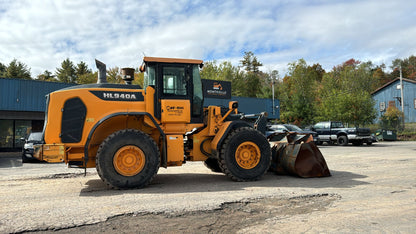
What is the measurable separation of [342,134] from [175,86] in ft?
63.4

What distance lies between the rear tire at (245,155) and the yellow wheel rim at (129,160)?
186 centimetres

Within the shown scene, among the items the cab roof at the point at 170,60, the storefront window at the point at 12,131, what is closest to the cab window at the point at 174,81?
the cab roof at the point at 170,60

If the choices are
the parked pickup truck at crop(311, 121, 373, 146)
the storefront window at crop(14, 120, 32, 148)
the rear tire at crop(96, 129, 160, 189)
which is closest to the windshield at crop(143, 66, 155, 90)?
the rear tire at crop(96, 129, 160, 189)

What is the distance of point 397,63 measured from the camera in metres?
63.1

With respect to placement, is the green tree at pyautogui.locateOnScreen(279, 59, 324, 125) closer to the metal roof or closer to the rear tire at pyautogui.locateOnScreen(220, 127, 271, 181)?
the metal roof

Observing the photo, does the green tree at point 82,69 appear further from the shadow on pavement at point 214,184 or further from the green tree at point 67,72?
the shadow on pavement at point 214,184

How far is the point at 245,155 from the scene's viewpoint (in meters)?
7.20

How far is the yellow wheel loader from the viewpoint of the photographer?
6.29 meters

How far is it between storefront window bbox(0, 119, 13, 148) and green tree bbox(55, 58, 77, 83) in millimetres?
38766

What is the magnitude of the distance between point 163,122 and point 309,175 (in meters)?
3.82

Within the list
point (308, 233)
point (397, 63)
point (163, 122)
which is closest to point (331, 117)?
point (163, 122)

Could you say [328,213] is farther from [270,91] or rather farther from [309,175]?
[270,91]

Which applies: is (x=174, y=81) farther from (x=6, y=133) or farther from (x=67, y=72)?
(x=67, y=72)

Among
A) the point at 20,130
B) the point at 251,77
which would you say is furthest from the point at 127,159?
the point at 251,77
